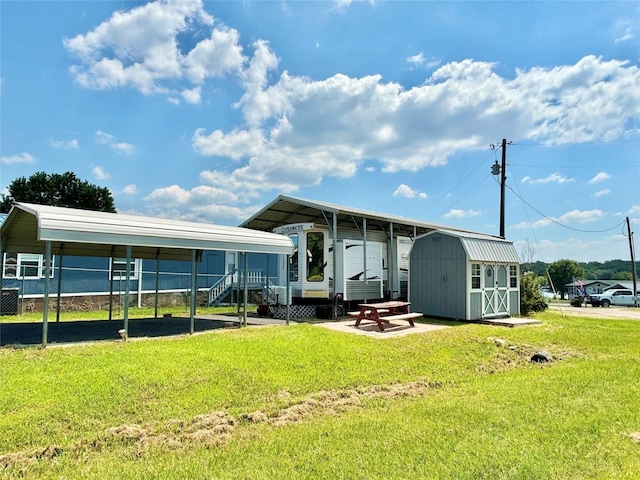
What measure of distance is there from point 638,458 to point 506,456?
124 cm

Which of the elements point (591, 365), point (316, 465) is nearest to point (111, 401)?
point (316, 465)

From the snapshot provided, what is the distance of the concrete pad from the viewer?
398 inches

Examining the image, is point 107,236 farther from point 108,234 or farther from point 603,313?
point 603,313

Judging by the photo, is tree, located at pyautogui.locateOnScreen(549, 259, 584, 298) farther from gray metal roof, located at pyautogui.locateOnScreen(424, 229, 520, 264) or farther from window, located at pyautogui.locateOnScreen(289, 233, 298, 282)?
window, located at pyautogui.locateOnScreen(289, 233, 298, 282)

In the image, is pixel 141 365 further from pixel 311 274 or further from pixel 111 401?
pixel 311 274

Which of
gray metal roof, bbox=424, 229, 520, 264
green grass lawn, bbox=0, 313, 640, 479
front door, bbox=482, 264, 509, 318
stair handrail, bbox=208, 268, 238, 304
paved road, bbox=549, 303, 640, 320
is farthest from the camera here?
stair handrail, bbox=208, 268, 238, 304

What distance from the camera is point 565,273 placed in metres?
73.4

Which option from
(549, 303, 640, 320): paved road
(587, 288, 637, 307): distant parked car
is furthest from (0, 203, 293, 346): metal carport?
(587, 288, 637, 307): distant parked car

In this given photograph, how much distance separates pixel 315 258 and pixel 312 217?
2528 millimetres

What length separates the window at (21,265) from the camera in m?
15.8

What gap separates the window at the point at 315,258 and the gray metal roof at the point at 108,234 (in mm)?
2078

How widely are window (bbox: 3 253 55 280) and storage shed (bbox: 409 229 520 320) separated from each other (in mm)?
13964

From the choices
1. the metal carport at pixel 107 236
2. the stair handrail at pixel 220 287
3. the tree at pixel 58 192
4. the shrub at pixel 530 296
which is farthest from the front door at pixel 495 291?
the tree at pixel 58 192

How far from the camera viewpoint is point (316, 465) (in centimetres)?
357
